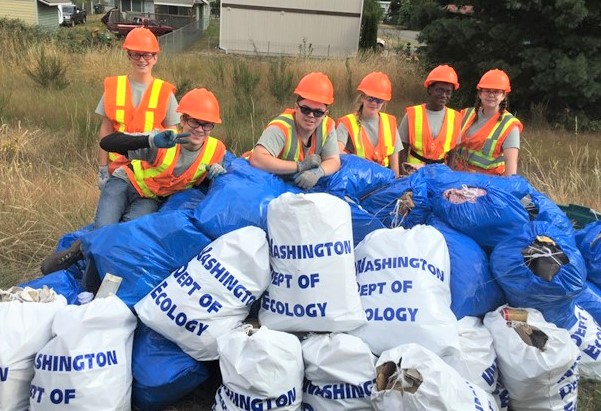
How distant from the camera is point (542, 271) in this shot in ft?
8.07

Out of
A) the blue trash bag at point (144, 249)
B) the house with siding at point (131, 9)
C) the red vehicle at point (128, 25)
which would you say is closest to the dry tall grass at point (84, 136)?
the blue trash bag at point (144, 249)

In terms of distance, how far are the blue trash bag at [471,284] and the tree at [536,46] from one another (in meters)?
7.30

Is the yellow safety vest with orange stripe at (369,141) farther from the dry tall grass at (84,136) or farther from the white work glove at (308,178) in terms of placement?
the dry tall grass at (84,136)

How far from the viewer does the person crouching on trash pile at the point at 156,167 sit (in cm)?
304

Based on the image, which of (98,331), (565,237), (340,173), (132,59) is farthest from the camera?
(132,59)

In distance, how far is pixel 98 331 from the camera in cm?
231

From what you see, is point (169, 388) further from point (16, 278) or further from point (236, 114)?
point (236, 114)

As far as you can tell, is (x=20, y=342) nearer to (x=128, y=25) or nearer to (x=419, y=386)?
(x=419, y=386)

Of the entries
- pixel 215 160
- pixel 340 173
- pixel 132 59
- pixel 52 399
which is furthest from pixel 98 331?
pixel 132 59

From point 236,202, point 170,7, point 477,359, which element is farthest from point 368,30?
point 170,7

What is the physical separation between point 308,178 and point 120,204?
1.14 meters

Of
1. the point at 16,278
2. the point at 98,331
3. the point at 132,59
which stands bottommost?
the point at 16,278

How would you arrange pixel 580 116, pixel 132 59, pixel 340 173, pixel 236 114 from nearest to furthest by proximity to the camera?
pixel 340 173 → pixel 132 59 → pixel 236 114 → pixel 580 116

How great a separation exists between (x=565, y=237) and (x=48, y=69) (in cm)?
1012
